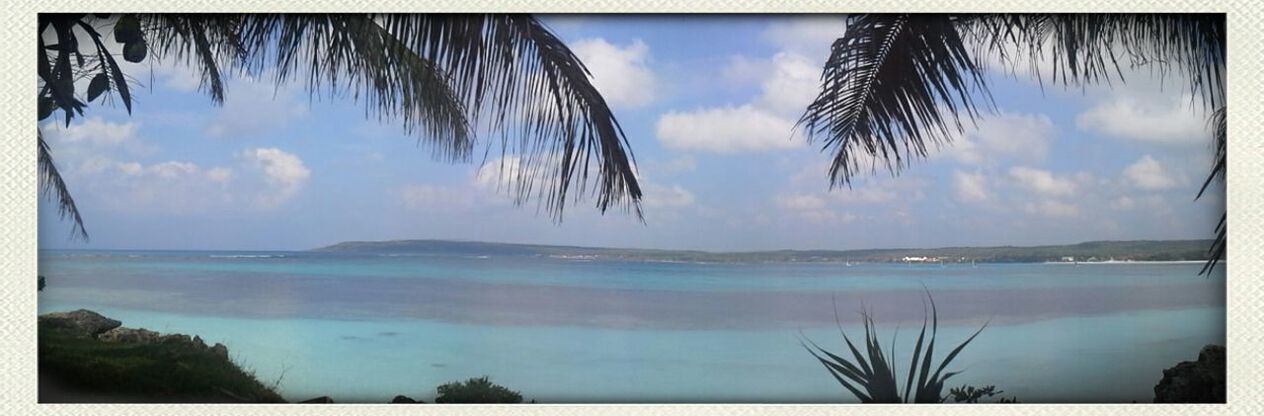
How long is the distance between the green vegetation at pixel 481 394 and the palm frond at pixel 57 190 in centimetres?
143

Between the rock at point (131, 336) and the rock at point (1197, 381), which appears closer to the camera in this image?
the rock at point (1197, 381)

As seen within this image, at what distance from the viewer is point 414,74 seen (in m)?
4.02

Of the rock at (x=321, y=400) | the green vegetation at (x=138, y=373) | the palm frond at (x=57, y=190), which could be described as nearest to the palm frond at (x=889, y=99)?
the rock at (x=321, y=400)

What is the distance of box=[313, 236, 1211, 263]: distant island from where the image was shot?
4051 millimetres

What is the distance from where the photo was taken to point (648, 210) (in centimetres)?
411

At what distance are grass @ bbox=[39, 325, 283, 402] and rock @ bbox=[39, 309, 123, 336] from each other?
22 millimetres

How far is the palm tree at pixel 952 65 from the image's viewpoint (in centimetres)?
396

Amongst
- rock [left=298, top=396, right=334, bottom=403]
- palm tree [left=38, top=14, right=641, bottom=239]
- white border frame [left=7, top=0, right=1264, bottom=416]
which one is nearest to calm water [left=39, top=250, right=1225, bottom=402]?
rock [left=298, top=396, right=334, bottom=403]

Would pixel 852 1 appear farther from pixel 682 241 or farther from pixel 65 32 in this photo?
pixel 65 32

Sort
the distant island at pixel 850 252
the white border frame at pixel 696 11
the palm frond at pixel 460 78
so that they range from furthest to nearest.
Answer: the distant island at pixel 850 252 < the palm frond at pixel 460 78 < the white border frame at pixel 696 11

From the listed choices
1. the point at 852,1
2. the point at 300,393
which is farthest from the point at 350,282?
the point at 852,1

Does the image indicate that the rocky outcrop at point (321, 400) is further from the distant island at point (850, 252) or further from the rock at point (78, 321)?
the rock at point (78, 321)

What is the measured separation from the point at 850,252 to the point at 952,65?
2.48 ft

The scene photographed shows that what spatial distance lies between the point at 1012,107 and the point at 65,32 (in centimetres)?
335
